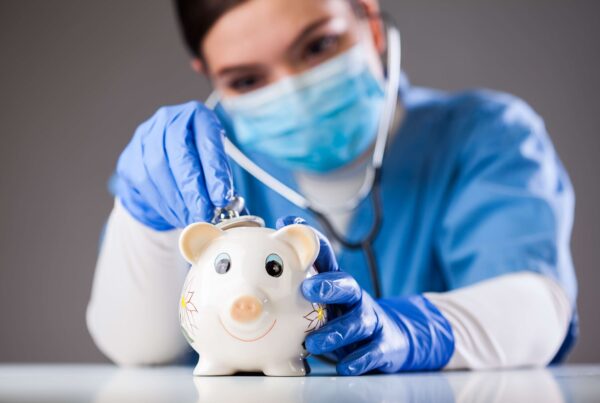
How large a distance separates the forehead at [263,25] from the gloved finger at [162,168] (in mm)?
420

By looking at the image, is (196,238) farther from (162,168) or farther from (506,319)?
(506,319)

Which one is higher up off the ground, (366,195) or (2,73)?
(2,73)

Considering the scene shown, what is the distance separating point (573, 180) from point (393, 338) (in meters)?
1.85

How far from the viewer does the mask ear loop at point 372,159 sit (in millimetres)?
1522

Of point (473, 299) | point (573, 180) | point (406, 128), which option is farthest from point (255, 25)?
point (573, 180)

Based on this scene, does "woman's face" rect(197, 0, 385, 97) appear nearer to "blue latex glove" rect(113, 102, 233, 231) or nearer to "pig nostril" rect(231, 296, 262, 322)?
"blue latex glove" rect(113, 102, 233, 231)

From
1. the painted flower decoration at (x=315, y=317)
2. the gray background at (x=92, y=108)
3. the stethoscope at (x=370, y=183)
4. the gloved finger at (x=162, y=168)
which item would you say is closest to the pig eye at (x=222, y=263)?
the painted flower decoration at (x=315, y=317)

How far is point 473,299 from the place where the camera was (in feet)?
3.66

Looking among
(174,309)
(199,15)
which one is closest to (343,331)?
(174,309)

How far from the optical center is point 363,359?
0.87 meters

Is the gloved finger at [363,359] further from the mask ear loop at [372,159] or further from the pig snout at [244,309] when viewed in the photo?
the mask ear loop at [372,159]

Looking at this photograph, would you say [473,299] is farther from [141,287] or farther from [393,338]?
[141,287]

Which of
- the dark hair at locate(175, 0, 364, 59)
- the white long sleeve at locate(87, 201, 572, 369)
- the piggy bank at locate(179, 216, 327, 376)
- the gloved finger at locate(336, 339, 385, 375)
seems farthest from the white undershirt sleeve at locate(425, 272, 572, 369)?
the dark hair at locate(175, 0, 364, 59)

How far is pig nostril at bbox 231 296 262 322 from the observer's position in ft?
2.50
